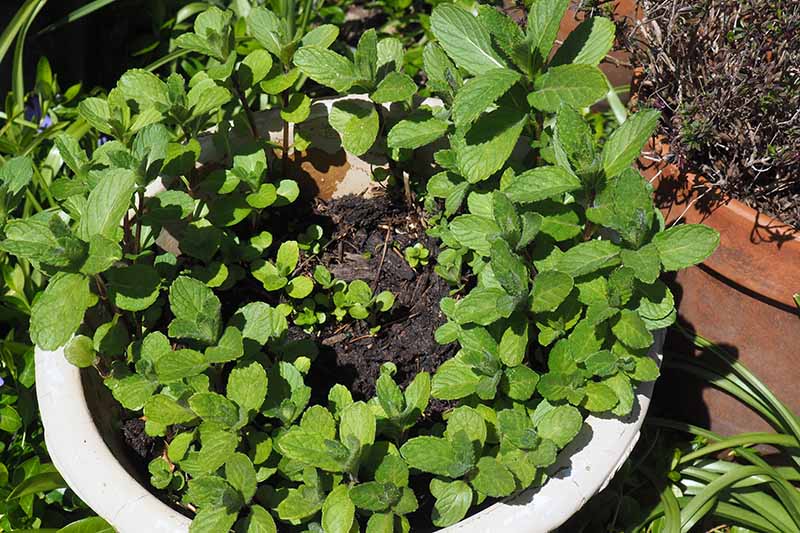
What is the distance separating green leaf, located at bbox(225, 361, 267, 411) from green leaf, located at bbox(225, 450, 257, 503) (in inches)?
3.0

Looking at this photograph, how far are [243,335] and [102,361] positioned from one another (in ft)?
0.84

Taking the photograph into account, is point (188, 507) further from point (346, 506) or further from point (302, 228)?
point (302, 228)

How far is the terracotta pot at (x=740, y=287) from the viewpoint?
63.4 inches

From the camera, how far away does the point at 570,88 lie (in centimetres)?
121

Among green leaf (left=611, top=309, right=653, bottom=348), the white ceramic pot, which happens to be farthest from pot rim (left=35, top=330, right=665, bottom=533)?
green leaf (left=611, top=309, right=653, bottom=348)

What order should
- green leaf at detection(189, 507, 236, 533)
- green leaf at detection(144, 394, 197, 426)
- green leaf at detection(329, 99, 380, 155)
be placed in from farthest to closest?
green leaf at detection(329, 99, 380, 155) → green leaf at detection(144, 394, 197, 426) → green leaf at detection(189, 507, 236, 533)

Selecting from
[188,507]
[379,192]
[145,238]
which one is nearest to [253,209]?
[145,238]

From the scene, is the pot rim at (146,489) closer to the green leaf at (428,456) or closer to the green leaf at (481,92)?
the green leaf at (428,456)

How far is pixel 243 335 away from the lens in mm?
1274

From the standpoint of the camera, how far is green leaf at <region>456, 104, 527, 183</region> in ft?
4.13

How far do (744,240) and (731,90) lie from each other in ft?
0.92

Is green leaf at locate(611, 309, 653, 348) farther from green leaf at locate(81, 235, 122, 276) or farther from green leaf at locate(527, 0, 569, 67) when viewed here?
green leaf at locate(81, 235, 122, 276)

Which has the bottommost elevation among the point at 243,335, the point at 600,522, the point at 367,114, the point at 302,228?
the point at 600,522

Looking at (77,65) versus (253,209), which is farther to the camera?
(77,65)
